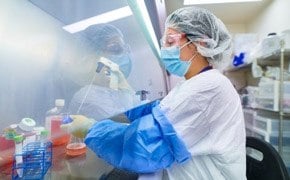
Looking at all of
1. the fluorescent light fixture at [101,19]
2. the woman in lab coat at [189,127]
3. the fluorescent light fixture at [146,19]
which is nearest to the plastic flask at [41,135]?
the woman in lab coat at [189,127]

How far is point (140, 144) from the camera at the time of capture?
639 mm

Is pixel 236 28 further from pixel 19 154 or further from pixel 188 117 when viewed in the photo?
pixel 19 154

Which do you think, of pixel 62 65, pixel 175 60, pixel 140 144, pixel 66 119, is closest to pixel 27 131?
pixel 66 119

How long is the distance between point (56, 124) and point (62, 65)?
0.32 meters

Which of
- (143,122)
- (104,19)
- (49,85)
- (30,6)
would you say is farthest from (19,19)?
(143,122)

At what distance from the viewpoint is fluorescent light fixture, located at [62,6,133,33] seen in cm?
108

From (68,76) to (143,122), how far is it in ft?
1.79

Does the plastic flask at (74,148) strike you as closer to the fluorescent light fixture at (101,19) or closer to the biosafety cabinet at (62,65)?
A: the biosafety cabinet at (62,65)

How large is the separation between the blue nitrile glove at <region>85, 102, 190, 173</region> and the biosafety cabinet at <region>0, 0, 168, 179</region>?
0.13 meters

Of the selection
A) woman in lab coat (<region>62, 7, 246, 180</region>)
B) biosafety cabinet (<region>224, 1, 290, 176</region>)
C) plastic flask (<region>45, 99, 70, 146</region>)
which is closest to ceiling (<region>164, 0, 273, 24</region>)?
biosafety cabinet (<region>224, 1, 290, 176</region>)

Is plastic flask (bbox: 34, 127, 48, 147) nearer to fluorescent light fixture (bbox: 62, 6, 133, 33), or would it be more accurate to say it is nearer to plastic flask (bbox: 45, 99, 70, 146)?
plastic flask (bbox: 45, 99, 70, 146)

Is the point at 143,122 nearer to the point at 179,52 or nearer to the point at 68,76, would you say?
the point at 179,52

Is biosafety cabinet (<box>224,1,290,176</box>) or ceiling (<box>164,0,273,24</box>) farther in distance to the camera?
ceiling (<box>164,0,273,24</box>)

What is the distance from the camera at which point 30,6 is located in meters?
0.97
